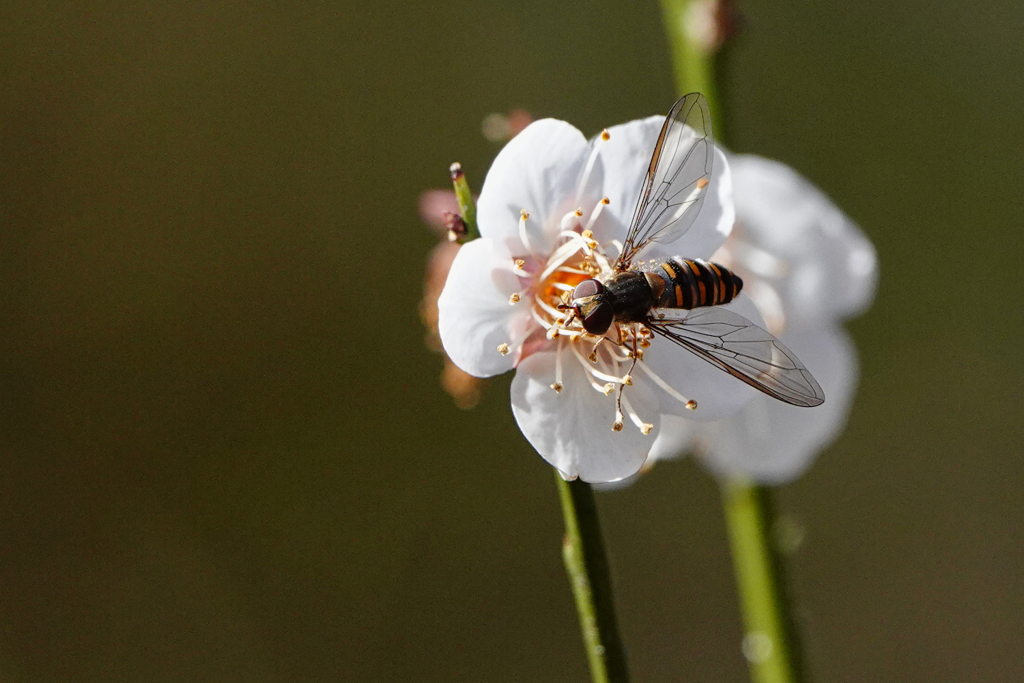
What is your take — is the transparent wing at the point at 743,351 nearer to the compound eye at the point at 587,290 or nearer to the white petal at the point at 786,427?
the compound eye at the point at 587,290

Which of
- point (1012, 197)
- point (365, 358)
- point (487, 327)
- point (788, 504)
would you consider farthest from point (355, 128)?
point (487, 327)

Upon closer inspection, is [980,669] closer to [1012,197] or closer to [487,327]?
[1012,197]

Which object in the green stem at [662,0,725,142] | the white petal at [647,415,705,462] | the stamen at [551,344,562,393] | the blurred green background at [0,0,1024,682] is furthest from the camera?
the blurred green background at [0,0,1024,682]

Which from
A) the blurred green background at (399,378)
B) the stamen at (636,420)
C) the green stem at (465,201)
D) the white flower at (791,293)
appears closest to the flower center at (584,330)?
the stamen at (636,420)

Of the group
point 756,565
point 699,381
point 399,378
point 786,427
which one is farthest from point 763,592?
point 399,378

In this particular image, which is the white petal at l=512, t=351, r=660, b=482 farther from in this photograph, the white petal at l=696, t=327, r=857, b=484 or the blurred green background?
the blurred green background

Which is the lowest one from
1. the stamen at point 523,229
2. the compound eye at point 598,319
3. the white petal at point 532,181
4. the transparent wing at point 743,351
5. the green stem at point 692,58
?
the transparent wing at point 743,351

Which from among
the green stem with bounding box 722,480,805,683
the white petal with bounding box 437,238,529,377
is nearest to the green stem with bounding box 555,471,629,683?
the white petal with bounding box 437,238,529,377
